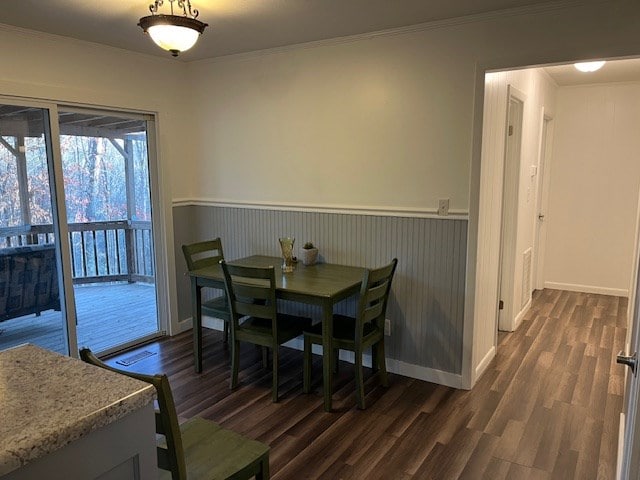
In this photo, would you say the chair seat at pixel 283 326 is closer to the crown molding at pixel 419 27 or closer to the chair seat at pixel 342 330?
the chair seat at pixel 342 330

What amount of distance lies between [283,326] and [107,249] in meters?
1.84

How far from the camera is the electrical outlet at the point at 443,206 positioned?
3.19 m

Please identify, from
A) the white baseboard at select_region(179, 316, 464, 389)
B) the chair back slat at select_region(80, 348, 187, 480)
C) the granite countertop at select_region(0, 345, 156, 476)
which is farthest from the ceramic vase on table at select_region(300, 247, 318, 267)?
the granite countertop at select_region(0, 345, 156, 476)

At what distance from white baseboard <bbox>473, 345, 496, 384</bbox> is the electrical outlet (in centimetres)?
116

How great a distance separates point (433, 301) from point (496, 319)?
0.80 meters

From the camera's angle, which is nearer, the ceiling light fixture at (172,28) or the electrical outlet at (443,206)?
the ceiling light fixture at (172,28)

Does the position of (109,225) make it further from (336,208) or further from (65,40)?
(336,208)

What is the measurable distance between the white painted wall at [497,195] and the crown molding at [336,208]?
0.29 metres

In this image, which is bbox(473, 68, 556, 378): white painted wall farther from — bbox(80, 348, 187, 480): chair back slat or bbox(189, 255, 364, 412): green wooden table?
bbox(80, 348, 187, 480): chair back slat

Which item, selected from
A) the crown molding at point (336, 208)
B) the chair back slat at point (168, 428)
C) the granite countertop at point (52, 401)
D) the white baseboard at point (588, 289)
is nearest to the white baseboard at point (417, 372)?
the crown molding at point (336, 208)

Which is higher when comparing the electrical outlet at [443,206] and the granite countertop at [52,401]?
the electrical outlet at [443,206]

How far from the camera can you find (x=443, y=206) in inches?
126

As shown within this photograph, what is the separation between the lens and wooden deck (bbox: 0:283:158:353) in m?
3.51

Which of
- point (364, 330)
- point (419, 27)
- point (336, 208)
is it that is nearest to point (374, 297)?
point (364, 330)
